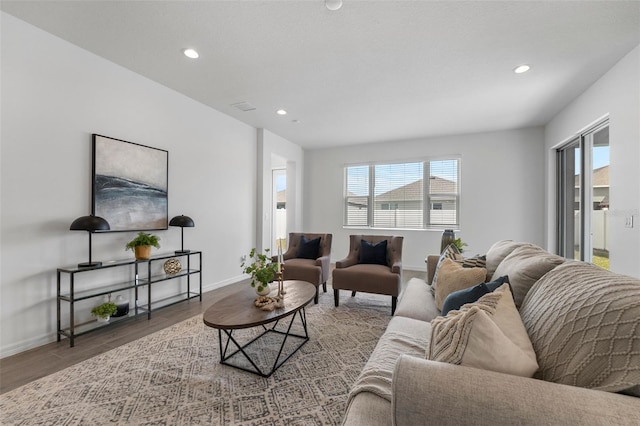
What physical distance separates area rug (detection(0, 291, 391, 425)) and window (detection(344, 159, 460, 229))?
3.75m

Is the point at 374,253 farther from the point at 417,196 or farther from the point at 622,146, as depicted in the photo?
the point at 622,146

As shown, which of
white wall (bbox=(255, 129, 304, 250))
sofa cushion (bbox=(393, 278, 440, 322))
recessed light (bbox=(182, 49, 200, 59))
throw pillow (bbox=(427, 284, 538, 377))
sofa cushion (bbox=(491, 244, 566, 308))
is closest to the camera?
throw pillow (bbox=(427, 284, 538, 377))

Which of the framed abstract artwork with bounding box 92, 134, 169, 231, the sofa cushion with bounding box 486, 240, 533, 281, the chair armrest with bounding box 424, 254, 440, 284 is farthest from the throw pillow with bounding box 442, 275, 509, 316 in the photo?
the framed abstract artwork with bounding box 92, 134, 169, 231

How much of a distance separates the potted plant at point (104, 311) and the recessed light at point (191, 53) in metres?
2.53

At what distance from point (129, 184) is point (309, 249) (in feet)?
7.72

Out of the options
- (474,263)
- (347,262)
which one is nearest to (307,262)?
(347,262)

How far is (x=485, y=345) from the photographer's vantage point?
93cm

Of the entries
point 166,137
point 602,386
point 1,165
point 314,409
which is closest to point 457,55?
point 602,386

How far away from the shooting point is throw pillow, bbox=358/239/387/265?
144 inches

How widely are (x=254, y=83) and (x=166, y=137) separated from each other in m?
1.31

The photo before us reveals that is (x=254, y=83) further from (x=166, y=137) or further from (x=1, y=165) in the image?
(x=1, y=165)

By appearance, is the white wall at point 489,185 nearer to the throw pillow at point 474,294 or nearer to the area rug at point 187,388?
the area rug at point 187,388

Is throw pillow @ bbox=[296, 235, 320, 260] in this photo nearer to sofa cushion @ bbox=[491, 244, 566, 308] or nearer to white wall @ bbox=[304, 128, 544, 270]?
white wall @ bbox=[304, 128, 544, 270]

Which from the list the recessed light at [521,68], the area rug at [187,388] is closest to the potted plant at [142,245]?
the area rug at [187,388]
